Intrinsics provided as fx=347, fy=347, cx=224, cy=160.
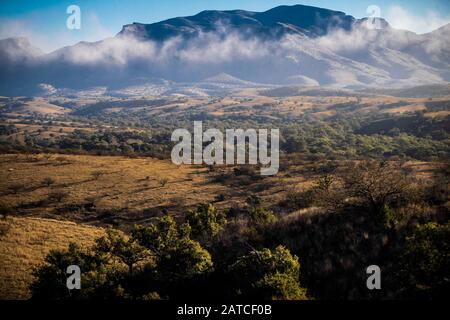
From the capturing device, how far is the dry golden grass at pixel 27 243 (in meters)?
27.1

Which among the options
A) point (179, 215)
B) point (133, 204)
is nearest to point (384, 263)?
point (179, 215)

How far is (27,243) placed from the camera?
3569 centimetres

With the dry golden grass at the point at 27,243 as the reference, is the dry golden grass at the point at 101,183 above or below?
above

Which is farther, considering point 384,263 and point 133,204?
point 133,204

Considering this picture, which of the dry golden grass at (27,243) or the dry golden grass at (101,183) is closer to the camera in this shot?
the dry golden grass at (27,243)

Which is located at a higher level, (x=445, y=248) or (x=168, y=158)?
(x=445, y=248)

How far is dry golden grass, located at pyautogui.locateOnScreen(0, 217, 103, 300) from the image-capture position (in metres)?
27.1

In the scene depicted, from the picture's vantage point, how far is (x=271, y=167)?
72.2 meters

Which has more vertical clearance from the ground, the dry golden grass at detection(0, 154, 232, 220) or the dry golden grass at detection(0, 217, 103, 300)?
the dry golden grass at detection(0, 154, 232, 220)

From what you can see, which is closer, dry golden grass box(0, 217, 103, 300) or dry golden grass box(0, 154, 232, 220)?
dry golden grass box(0, 217, 103, 300)

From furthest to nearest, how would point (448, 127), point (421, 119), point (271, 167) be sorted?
point (421, 119) < point (448, 127) < point (271, 167)
